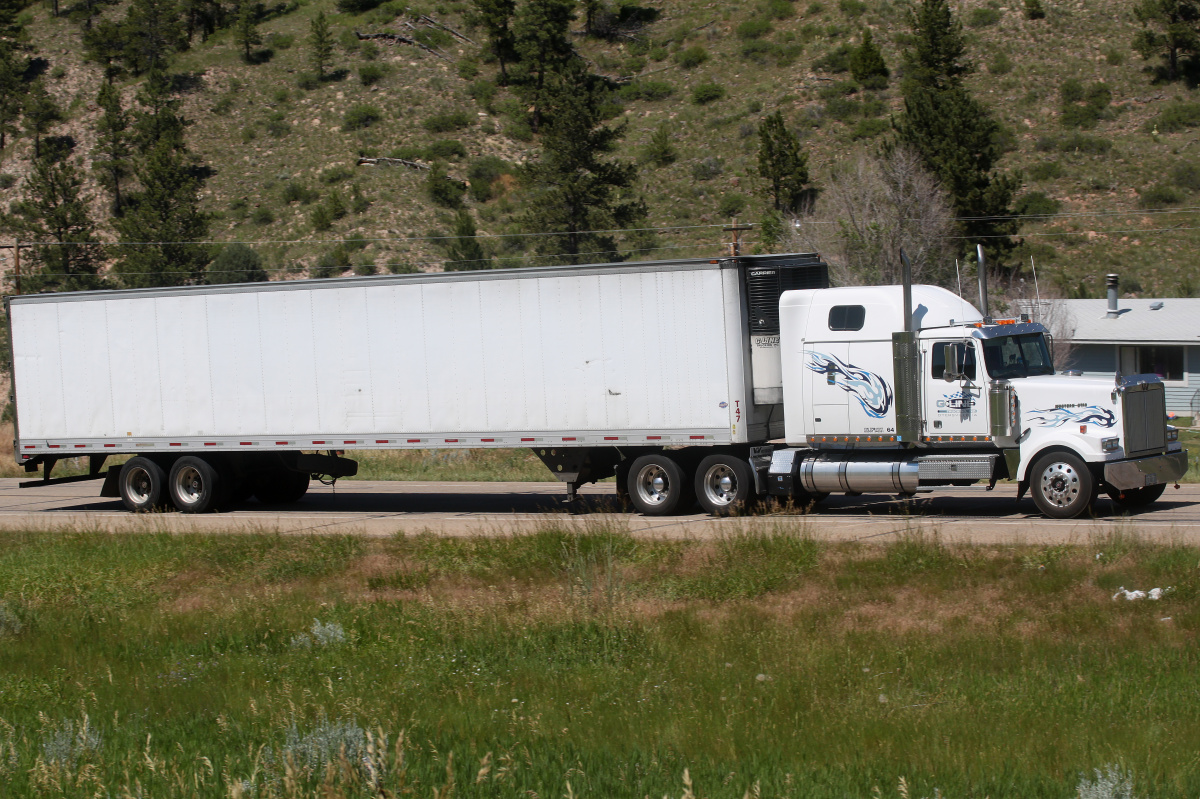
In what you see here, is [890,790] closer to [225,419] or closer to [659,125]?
[225,419]

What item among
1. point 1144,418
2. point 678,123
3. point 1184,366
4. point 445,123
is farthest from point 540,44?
point 1144,418

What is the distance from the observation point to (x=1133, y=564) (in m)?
11.7

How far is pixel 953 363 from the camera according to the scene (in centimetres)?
1650

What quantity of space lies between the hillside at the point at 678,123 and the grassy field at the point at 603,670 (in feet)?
153

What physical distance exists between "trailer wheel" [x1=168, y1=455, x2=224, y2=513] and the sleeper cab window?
35.2ft

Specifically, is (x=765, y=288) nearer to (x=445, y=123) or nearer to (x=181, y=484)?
(x=181, y=484)

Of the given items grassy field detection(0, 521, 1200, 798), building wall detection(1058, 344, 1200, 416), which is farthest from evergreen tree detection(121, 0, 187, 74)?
grassy field detection(0, 521, 1200, 798)

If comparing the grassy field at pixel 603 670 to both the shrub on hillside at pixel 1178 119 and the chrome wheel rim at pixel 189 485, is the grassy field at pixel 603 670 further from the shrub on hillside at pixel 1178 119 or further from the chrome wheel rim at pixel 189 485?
the shrub on hillside at pixel 1178 119

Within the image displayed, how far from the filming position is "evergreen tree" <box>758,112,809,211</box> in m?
63.7

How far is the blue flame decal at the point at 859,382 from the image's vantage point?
1708 cm

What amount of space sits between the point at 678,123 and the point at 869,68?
1297cm

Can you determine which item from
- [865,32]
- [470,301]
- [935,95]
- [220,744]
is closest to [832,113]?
[865,32]

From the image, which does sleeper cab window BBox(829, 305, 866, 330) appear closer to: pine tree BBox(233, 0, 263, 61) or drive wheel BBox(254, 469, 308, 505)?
drive wheel BBox(254, 469, 308, 505)

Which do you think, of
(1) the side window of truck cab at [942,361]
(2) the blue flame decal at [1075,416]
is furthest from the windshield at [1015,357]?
(2) the blue flame decal at [1075,416]
